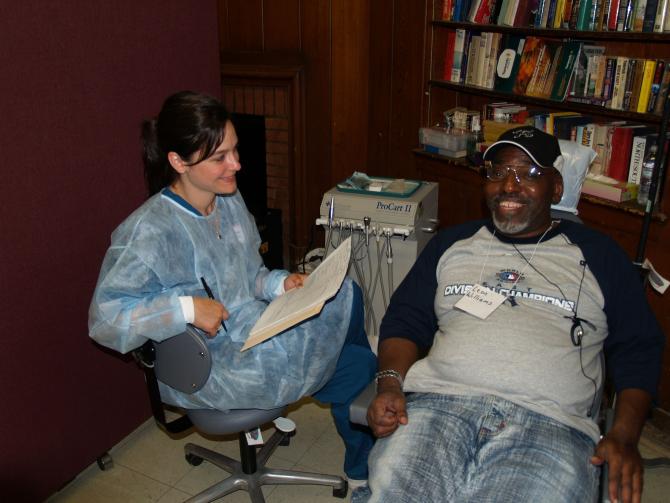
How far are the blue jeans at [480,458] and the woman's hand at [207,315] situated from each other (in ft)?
1.62

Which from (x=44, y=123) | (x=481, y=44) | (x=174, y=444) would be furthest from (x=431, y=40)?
(x=174, y=444)

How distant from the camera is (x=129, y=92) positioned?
2012mm

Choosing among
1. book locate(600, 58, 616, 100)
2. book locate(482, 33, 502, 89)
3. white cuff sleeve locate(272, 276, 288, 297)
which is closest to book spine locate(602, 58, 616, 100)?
book locate(600, 58, 616, 100)

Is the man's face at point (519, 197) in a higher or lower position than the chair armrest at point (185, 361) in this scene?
higher

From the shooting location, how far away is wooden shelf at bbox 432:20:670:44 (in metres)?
2.26

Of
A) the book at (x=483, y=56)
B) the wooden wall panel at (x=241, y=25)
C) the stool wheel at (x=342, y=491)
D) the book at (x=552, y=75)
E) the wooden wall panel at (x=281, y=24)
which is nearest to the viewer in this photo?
the stool wheel at (x=342, y=491)

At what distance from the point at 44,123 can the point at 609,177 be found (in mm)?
2073

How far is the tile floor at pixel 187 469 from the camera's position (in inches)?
81.0

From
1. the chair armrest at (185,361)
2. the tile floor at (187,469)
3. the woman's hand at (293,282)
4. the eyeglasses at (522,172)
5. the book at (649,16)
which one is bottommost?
the tile floor at (187,469)

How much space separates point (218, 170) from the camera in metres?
1.69

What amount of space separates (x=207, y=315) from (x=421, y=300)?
1.99 ft

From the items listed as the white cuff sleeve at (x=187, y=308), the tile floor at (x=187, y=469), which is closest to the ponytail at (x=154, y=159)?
the white cuff sleeve at (x=187, y=308)

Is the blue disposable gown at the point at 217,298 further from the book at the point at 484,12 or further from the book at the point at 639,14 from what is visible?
the book at the point at 484,12

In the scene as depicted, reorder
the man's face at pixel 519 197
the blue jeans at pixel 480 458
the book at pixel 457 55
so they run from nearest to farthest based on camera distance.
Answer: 1. the blue jeans at pixel 480 458
2. the man's face at pixel 519 197
3. the book at pixel 457 55
